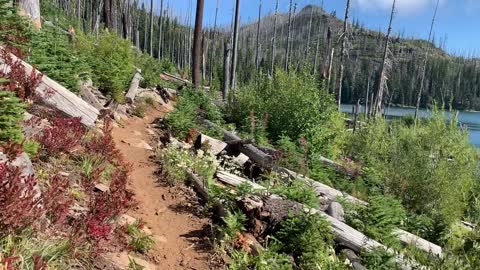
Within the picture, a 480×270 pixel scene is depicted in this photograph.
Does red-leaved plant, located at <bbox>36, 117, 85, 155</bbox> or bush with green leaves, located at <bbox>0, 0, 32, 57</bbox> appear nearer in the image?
red-leaved plant, located at <bbox>36, 117, 85, 155</bbox>

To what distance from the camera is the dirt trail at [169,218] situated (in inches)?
181

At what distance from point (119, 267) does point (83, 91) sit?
17.4 feet

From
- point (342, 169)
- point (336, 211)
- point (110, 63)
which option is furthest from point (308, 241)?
point (110, 63)

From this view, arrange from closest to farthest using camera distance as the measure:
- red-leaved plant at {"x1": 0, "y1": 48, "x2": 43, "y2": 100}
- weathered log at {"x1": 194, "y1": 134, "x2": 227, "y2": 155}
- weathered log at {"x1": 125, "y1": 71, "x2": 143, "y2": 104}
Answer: red-leaved plant at {"x1": 0, "y1": 48, "x2": 43, "y2": 100} → weathered log at {"x1": 194, "y1": 134, "x2": 227, "y2": 155} → weathered log at {"x1": 125, "y1": 71, "x2": 143, "y2": 104}

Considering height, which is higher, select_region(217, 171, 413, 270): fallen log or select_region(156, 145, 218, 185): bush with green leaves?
select_region(156, 145, 218, 185): bush with green leaves

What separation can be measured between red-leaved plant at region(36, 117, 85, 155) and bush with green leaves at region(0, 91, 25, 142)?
79cm

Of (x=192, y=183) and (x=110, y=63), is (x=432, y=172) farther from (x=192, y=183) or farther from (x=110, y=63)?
(x=110, y=63)

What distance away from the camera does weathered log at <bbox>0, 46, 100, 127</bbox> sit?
218 inches

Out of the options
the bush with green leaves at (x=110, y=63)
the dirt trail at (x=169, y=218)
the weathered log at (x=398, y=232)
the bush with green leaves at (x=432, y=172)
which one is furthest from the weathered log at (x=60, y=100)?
the bush with green leaves at (x=432, y=172)

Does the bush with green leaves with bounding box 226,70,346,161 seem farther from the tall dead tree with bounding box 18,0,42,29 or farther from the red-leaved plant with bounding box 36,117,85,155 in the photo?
the tall dead tree with bounding box 18,0,42,29

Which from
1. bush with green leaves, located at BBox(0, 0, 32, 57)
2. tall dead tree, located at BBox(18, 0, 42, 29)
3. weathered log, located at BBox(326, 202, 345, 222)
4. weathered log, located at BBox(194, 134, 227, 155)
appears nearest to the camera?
bush with green leaves, located at BBox(0, 0, 32, 57)

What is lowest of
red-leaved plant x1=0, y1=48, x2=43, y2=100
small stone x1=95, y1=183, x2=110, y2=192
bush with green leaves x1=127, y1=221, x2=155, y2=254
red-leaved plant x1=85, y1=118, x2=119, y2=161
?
bush with green leaves x1=127, y1=221, x2=155, y2=254

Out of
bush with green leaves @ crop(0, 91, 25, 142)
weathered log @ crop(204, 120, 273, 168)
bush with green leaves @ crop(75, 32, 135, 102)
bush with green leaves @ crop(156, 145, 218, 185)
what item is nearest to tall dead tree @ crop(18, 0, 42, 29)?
bush with green leaves @ crop(75, 32, 135, 102)

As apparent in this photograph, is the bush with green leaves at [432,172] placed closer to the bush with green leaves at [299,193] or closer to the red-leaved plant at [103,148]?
the bush with green leaves at [299,193]
